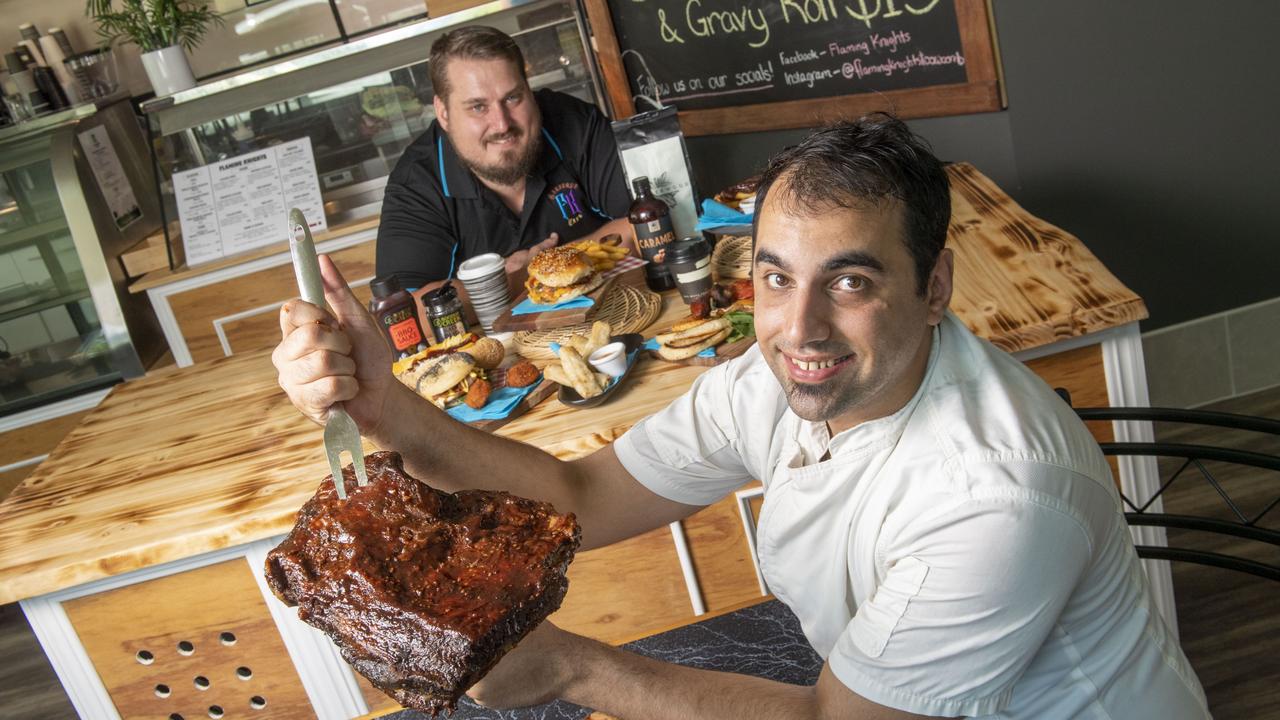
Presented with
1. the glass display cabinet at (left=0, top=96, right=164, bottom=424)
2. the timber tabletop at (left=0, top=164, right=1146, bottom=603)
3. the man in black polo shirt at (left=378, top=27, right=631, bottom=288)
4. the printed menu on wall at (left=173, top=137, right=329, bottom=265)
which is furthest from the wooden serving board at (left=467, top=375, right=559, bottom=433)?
the glass display cabinet at (left=0, top=96, right=164, bottom=424)

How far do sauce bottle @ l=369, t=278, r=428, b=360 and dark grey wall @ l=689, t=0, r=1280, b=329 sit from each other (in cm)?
178

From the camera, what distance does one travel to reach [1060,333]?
6.68ft

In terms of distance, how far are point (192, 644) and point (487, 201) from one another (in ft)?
5.78

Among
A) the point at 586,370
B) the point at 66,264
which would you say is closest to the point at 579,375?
the point at 586,370

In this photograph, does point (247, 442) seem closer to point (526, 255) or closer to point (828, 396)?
point (526, 255)

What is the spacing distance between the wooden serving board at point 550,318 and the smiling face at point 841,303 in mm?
1139

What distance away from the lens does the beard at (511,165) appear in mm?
3395

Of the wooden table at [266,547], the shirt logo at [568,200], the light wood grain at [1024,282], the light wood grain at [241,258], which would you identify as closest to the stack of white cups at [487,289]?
the wooden table at [266,547]

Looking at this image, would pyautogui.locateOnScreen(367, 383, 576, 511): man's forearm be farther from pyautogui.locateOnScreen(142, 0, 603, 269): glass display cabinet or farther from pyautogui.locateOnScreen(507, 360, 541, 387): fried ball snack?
pyautogui.locateOnScreen(142, 0, 603, 269): glass display cabinet

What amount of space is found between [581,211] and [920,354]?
2288 mm

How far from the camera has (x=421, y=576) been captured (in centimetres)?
115

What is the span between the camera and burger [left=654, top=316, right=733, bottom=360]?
226 centimetres

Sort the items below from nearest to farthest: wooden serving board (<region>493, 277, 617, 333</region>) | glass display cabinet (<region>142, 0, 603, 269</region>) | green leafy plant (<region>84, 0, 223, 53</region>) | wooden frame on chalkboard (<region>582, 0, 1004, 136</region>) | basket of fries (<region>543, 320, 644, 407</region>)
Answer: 1. basket of fries (<region>543, 320, 644, 407</region>)
2. wooden serving board (<region>493, 277, 617, 333</region>)
3. wooden frame on chalkboard (<region>582, 0, 1004, 136</region>)
4. glass display cabinet (<region>142, 0, 603, 269</region>)
5. green leafy plant (<region>84, 0, 223, 53</region>)

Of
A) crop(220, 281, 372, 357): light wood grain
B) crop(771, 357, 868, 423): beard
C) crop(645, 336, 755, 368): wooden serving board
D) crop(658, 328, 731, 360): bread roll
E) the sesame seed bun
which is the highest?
crop(771, 357, 868, 423): beard
